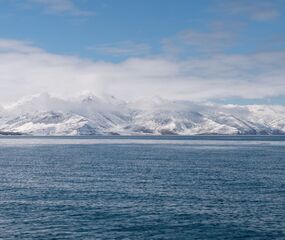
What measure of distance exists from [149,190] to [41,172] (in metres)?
48.1

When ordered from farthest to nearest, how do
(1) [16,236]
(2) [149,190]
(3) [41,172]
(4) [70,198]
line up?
1. (3) [41,172]
2. (2) [149,190]
3. (4) [70,198]
4. (1) [16,236]

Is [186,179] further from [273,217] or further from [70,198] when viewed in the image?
[273,217]

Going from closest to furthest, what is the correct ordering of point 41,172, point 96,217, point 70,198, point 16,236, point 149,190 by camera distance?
point 16,236, point 96,217, point 70,198, point 149,190, point 41,172

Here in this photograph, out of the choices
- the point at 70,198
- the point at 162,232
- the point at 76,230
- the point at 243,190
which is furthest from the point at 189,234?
the point at 243,190

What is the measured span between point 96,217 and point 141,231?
10.2m

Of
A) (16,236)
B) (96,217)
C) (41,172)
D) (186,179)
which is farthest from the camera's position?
(41,172)

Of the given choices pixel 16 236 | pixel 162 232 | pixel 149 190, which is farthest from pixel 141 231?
pixel 149 190

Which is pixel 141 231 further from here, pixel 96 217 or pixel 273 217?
pixel 273 217

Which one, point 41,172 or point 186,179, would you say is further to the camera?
point 41,172

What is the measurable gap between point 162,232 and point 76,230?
11350 mm

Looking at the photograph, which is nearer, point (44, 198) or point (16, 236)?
point (16, 236)

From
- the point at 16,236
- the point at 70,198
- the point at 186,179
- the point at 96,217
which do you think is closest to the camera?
the point at 16,236

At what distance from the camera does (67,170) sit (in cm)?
14038

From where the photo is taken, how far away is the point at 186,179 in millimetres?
115750
